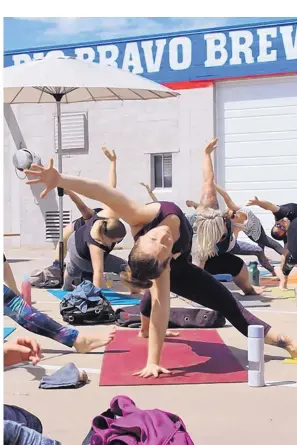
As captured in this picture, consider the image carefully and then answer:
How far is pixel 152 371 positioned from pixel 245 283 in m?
4.00

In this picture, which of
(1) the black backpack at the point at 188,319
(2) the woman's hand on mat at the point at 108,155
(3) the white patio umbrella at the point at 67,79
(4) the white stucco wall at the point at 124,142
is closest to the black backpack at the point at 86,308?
(1) the black backpack at the point at 188,319

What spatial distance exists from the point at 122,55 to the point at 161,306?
13.9 metres

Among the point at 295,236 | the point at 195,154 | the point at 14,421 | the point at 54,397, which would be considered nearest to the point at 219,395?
the point at 54,397

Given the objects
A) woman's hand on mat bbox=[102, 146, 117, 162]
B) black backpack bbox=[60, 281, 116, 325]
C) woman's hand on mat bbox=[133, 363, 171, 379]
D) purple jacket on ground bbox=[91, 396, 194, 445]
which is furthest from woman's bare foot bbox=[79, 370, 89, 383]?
woman's hand on mat bbox=[102, 146, 117, 162]

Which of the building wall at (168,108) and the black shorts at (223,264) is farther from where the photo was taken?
the building wall at (168,108)

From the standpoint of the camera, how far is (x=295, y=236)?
6918mm

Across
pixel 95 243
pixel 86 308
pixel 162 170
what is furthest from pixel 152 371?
pixel 162 170

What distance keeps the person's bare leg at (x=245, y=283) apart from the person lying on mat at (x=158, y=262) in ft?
10.6

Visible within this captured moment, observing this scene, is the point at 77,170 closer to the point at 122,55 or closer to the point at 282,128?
the point at 122,55

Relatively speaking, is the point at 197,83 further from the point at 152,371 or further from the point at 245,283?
the point at 152,371

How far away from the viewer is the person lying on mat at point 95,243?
25.5ft

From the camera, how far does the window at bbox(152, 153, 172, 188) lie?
1702 cm

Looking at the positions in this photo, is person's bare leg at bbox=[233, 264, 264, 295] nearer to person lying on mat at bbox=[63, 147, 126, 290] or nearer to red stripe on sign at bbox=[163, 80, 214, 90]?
person lying on mat at bbox=[63, 147, 126, 290]

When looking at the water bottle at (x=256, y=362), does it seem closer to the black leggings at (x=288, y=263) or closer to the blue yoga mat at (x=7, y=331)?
the blue yoga mat at (x=7, y=331)
